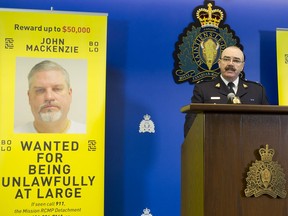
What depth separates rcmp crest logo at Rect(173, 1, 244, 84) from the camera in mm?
3715

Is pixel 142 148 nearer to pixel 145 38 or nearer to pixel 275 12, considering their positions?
pixel 145 38

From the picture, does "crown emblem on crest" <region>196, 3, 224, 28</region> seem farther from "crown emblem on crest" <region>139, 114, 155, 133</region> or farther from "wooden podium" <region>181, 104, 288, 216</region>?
"wooden podium" <region>181, 104, 288, 216</region>

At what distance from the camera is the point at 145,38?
3.70m

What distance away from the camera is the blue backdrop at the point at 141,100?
11.9ft

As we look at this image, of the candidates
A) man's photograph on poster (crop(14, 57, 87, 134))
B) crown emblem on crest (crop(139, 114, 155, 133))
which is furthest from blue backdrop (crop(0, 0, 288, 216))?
man's photograph on poster (crop(14, 57, 87, 134))

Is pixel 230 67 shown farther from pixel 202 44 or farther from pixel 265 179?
pixel 265 179

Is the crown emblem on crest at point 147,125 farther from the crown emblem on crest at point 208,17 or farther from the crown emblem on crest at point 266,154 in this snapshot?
the crown emblem on crest at point 266,154

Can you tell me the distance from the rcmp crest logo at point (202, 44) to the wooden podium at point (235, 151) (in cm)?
222

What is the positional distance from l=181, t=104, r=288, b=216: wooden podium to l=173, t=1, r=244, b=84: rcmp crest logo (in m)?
2.22

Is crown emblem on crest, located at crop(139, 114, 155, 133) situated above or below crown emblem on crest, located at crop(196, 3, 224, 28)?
below

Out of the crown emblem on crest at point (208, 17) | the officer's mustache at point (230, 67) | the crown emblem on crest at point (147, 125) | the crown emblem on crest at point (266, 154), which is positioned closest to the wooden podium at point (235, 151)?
the crown emblem on crest at point (266, 154)

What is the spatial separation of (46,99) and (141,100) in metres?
0.92

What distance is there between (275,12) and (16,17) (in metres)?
2.35

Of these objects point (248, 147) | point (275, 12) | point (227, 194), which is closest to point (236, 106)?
point (248, 147)
